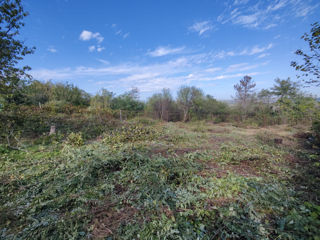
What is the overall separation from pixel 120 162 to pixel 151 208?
4.97ft

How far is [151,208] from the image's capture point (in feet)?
5.89

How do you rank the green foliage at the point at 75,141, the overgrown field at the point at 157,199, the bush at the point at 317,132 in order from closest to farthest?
the overgrown field at the point at 157,199
the green foliage at the point at 75,141
the bush at the point at 317,132

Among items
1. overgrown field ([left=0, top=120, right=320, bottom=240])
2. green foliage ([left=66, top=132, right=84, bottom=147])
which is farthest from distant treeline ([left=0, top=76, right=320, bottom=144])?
overgrown field ([left=0, top=120, right=320, bottom=240])

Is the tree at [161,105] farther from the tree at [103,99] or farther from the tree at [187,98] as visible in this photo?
the tree at [103,99]

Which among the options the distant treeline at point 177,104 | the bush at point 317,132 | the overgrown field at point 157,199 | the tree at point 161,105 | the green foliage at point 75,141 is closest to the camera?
the overgrown field at point 157,199

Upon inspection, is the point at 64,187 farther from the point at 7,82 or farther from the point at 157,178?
the point at 7,82

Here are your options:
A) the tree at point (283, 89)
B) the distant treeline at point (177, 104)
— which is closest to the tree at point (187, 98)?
the distant treeline at point (177, 104)

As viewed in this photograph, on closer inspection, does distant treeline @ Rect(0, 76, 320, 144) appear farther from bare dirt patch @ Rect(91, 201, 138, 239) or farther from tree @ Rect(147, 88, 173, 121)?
bare dirt patch @ Rect(91, 201, 138, 239)

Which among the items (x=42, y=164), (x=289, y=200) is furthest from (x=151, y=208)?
(x=42, y=164)

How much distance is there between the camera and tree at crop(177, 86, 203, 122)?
39.8 feet

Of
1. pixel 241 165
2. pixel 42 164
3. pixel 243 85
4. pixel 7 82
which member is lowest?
pixel 241 165

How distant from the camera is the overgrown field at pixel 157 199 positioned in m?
1.49

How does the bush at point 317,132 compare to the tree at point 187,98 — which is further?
the tree at point 187,98

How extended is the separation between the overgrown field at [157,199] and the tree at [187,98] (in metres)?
9.17
